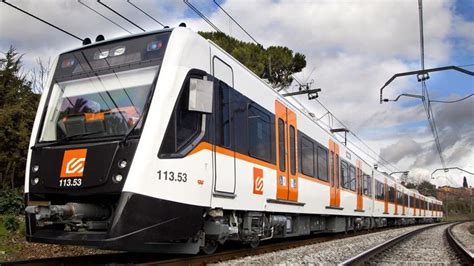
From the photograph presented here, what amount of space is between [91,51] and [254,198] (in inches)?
146

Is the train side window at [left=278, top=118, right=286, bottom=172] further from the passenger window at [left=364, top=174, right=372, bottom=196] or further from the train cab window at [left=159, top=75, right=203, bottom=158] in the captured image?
the passenger window at [left=364, top=174, right=372, bottom=196]

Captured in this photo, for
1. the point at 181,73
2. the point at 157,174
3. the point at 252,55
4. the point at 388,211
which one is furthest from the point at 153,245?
the point at 388,211

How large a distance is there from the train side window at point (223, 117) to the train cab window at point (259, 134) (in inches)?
36.2

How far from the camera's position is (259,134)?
9.29 meters

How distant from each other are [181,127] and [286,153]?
14.0 feet

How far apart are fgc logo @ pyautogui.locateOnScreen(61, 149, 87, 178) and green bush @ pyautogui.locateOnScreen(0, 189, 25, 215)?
8.03 meters

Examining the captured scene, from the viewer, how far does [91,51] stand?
24.9 feet

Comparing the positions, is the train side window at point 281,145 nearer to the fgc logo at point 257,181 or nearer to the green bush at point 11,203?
the fgc logo at point 257,181

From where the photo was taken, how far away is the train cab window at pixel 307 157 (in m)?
11.9

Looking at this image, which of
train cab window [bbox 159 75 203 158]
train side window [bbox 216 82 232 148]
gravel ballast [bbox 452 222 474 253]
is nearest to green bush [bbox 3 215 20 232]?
train side window [bbox 216 82 232 148]

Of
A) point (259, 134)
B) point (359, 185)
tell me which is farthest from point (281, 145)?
point (359, 185)

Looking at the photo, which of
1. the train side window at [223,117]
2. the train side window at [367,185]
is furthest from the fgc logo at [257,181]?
the train side window at [367,185]

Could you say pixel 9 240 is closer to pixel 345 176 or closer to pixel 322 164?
pixel 322 164

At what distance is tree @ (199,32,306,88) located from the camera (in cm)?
2683
